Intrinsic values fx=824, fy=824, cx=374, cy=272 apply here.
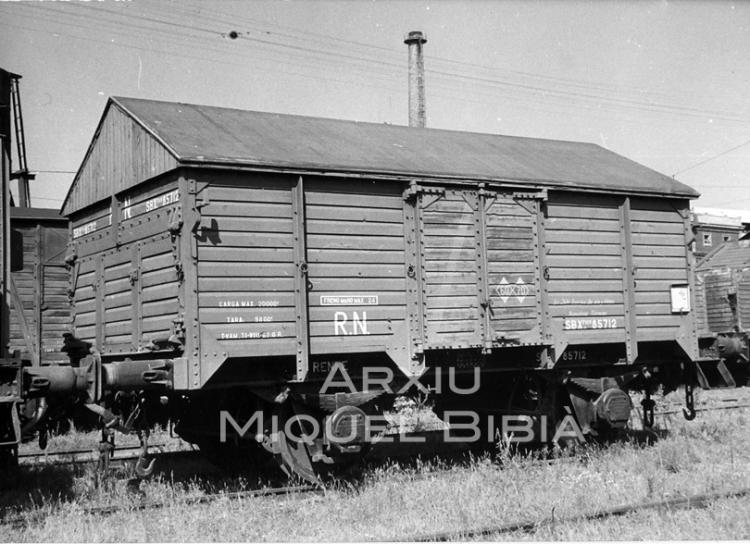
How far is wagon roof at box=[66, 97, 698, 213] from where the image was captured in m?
8.70

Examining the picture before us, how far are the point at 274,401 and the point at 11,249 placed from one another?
3065 mm

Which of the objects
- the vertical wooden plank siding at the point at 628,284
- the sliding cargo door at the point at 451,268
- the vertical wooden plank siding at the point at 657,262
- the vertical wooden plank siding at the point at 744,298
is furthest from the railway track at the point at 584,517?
the vertical wooden plank siding at the point at 744,298

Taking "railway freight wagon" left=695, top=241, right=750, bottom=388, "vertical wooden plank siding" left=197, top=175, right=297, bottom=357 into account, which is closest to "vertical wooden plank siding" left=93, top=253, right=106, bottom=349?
"vertical wooden plank siding" left=197, top=175, right=297, bottom=357

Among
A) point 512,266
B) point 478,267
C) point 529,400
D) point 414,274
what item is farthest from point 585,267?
point 414,274

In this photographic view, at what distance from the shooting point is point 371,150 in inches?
394

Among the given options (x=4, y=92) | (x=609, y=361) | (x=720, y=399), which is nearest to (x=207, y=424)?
(x=4, y=92)

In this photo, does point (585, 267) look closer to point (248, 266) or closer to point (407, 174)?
point (407, 174)

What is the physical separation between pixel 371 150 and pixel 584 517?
197 inches

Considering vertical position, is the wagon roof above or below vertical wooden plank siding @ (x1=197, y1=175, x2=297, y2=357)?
above

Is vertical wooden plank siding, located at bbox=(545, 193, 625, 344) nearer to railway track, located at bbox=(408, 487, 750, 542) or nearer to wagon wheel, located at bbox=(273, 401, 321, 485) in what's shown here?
railway track, located at bbox=(408, 487, 750, 542)

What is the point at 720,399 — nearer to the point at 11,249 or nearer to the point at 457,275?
the point at 457,275

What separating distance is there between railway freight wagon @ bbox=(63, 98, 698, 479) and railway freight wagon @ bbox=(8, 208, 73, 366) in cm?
456

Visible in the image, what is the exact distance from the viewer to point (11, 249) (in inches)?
324

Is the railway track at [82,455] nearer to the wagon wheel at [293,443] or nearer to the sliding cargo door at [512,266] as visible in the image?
the wagon wheel at [293,443]
